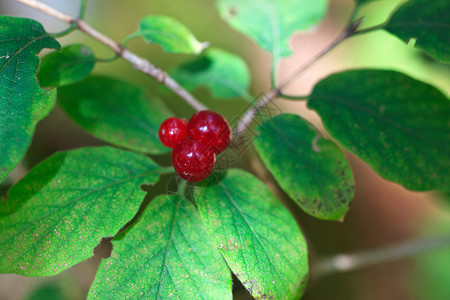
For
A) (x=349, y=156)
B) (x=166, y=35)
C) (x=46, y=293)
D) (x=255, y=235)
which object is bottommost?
(x=46, y=293)

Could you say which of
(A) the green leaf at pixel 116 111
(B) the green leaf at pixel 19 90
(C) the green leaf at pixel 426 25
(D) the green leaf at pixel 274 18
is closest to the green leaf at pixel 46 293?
(A) the green leaf at pixel 116 111

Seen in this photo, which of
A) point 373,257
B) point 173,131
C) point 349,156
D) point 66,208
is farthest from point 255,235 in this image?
point 349,156

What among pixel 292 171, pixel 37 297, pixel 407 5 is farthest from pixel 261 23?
pixel 37 297

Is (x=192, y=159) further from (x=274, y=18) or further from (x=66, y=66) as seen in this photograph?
(x=274, y=18)

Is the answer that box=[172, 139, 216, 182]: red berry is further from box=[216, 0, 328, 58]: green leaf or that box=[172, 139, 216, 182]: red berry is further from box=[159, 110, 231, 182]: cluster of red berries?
box=[216, 0, 328, 58]: green leaf

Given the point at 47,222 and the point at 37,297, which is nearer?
the point at 47,222

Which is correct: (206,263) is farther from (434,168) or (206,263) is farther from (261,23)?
(261,23)
